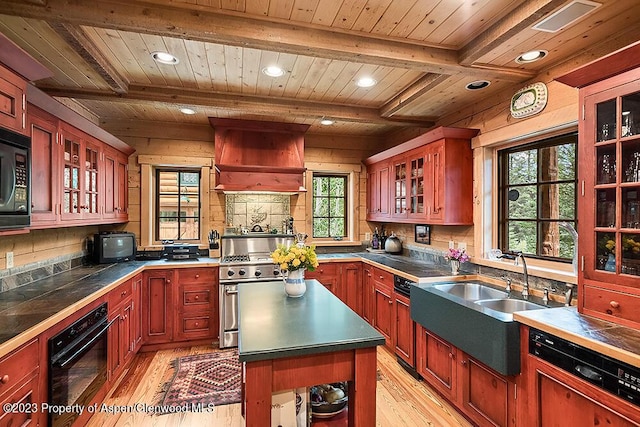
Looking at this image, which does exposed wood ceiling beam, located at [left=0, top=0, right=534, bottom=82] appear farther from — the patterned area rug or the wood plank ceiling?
the patterned area rug

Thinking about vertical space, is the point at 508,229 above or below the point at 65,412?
above

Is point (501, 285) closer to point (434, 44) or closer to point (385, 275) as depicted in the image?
point (385, 275)

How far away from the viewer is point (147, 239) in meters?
4.11

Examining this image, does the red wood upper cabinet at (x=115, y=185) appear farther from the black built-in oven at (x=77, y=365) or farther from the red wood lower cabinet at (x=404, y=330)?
the red wood lower cabinet at (x=404, y=330)

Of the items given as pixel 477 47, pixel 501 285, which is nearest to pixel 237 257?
pixel 501 285

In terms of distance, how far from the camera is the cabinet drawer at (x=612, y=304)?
5.35 feet

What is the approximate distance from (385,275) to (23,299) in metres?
3.02

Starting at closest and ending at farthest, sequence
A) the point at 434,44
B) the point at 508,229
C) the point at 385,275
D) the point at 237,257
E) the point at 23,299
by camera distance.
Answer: the point at 23,299
the point at 434,44
the point at 508,229
the point at 385,275
the point at 237,257

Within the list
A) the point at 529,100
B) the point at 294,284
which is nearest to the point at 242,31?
the point at 294,284

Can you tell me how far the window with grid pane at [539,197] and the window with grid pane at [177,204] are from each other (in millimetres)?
3626

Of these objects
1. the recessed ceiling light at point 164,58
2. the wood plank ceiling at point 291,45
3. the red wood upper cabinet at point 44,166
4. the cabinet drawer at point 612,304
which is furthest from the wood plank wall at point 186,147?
the cabinet drawer at point 612,304

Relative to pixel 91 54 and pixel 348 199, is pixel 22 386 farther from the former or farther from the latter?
pixel 348 199

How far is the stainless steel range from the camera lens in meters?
3.67

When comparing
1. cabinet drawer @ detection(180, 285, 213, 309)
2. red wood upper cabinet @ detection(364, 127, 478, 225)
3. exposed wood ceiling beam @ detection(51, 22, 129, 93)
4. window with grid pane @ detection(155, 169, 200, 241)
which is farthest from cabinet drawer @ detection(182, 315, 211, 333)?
red wood upper cabinet @ detection(364, 127, 478, 225)
